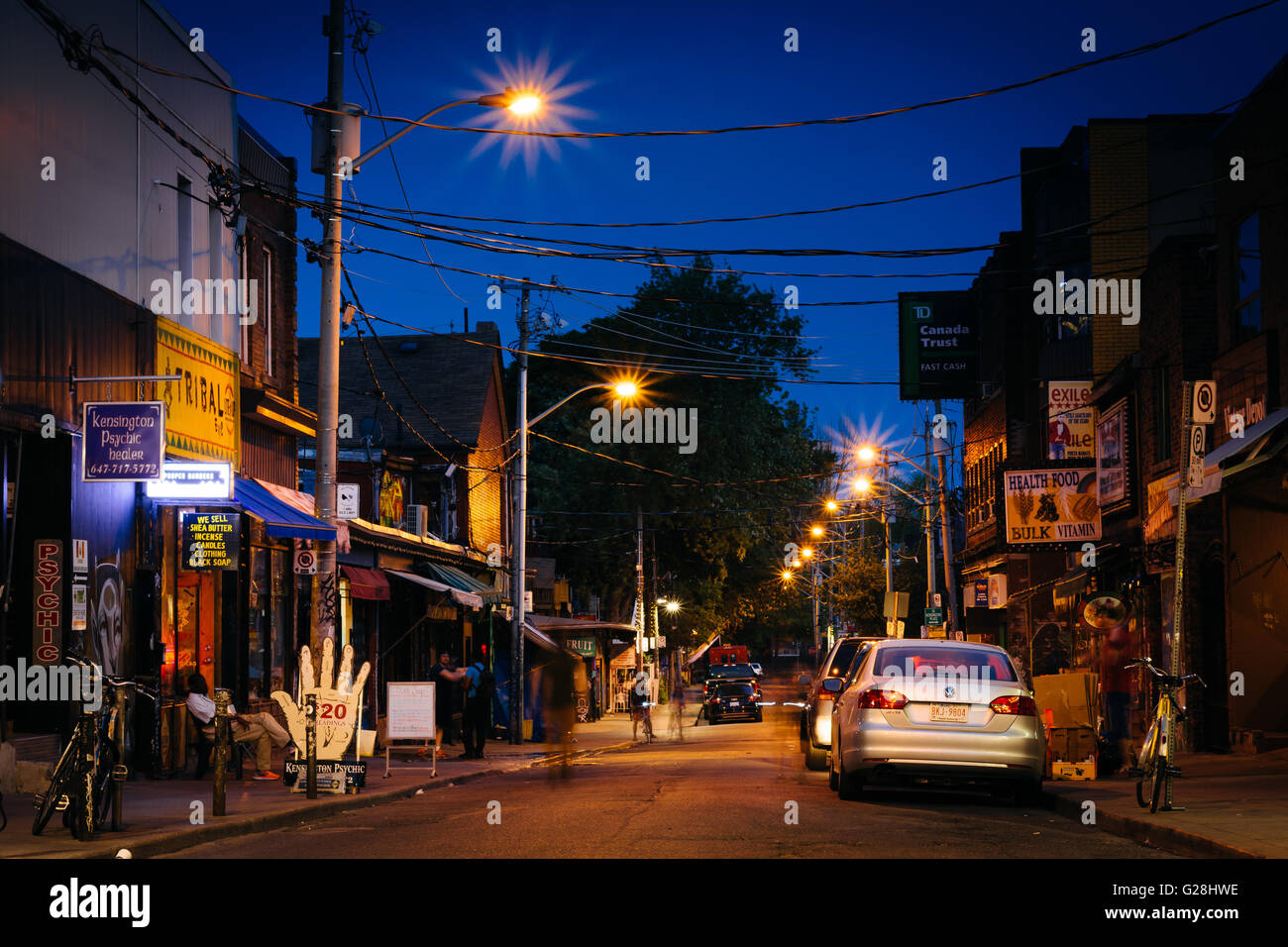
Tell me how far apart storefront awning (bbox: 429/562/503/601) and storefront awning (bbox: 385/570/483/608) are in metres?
0.50

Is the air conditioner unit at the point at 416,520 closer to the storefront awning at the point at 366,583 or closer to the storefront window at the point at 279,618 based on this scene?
the storefront awning at the point at 366,583

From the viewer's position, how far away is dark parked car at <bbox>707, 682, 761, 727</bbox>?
50.2m

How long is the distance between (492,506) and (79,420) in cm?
2660

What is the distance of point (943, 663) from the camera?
51.2 ft

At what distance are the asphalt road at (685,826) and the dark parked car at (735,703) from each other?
2979 centimetres

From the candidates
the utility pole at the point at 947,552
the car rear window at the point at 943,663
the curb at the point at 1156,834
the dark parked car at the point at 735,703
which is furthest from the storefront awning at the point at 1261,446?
the dark parked car at the point at 735,703

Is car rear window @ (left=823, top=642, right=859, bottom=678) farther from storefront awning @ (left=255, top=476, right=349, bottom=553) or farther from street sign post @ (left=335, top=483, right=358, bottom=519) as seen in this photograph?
street sign post @ (left=335, top=483, right=358, bottom=519)

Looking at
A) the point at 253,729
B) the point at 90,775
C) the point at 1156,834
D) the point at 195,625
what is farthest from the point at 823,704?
the point at 90,775

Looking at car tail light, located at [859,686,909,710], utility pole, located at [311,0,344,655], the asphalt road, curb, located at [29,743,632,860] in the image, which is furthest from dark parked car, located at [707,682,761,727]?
car tail light, located at [859,686,909,710]

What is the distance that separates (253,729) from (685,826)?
931 cm

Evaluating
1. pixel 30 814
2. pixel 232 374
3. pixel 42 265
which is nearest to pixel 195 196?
pixel 232 374

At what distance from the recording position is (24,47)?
16.7m

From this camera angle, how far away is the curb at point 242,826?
11688 millimetres

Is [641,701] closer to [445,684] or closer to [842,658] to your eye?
[445,684]
